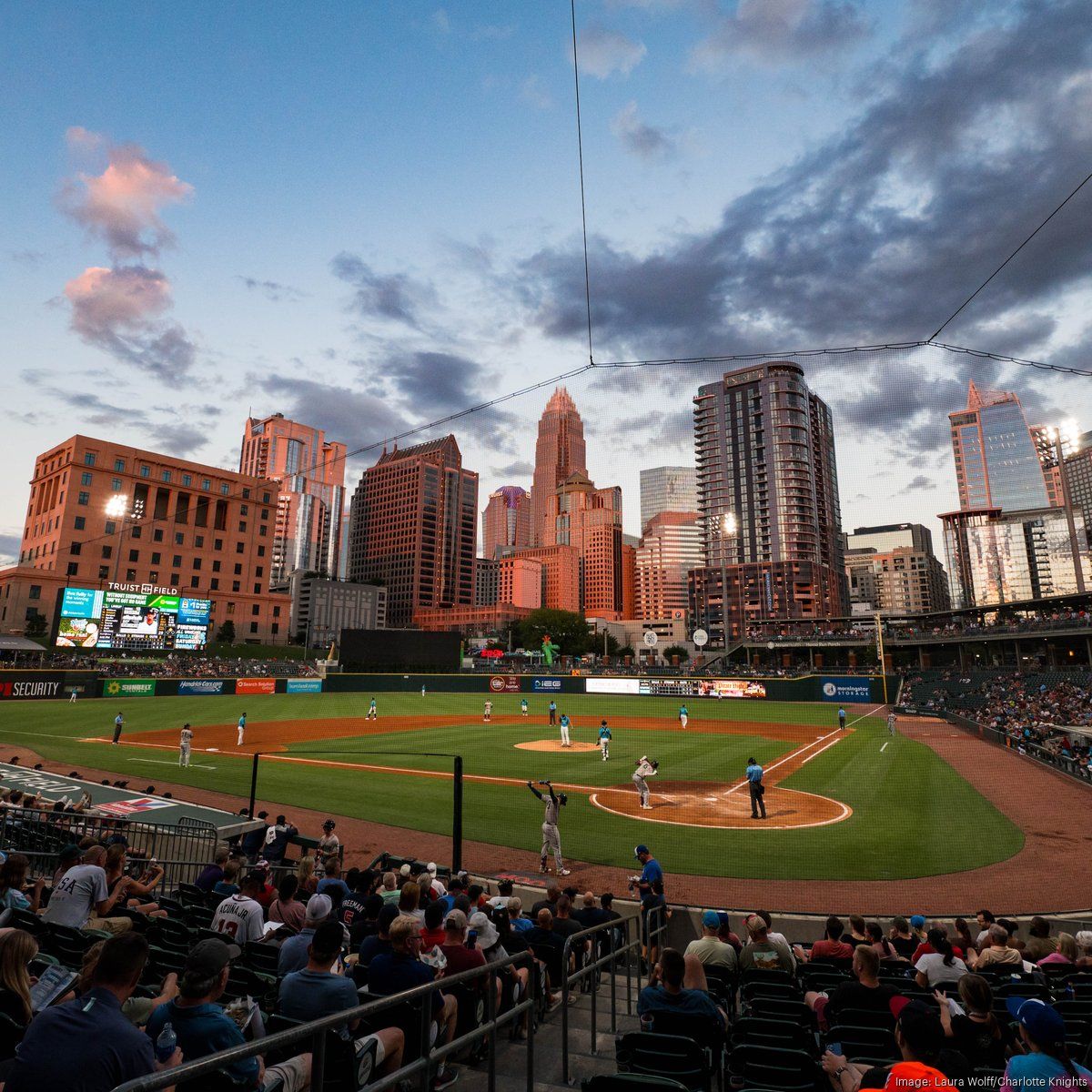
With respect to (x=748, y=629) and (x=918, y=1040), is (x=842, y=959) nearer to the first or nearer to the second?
(x=918, y=1040)

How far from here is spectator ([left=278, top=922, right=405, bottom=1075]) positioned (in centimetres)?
445

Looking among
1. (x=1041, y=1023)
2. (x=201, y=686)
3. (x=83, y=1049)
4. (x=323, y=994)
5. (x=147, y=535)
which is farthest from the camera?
(x=147, y=535)

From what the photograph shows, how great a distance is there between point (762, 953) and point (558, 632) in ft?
485

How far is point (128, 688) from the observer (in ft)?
177

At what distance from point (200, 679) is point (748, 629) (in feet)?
344

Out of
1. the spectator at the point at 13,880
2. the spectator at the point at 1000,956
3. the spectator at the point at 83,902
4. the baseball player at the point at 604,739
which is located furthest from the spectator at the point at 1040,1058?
the baseball player at the point at 604,739

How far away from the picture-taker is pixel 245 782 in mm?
23766

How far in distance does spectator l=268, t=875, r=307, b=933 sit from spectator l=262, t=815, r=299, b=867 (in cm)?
487

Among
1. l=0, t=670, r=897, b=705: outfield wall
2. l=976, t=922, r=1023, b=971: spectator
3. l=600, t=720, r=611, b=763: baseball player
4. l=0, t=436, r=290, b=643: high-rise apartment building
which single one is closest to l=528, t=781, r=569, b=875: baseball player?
l=976, t=922, r=1023, b=971: spectator

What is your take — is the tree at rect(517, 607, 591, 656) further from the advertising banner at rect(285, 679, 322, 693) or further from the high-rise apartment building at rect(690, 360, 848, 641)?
the advertising banner at rect(285, 679, 322, 693)

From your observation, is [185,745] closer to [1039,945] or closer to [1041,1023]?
[1039,945]

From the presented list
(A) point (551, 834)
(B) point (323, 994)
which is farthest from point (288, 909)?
(A) point (551, 834)

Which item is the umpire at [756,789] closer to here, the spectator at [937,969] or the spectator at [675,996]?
the spectator at [937,969]

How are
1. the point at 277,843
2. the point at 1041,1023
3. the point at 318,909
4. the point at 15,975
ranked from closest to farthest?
the point at 1041,1023
the point at 15,975
the point at 318,909
the point at 277,843
